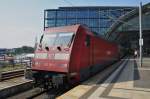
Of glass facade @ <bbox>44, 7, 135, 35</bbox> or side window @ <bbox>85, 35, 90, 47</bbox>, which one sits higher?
glass facade @ <bbox>44, 7, 135, 35</bbox>

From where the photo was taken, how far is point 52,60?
1112 centimetres

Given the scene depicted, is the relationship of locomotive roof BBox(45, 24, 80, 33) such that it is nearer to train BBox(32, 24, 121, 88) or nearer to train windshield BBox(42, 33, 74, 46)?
train BBox(32, 24, 121, 88)

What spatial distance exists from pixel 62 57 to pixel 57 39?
4.29 feet

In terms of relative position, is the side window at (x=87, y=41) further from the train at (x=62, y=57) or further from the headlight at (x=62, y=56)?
the headlight at (x=62, y=56)

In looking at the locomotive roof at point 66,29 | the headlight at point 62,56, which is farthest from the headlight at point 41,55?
the locomotive roof at point 66,29

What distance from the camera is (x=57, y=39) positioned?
11.6 metres

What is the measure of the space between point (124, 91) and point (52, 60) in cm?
397

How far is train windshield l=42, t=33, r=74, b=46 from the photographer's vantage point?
36.4 feet

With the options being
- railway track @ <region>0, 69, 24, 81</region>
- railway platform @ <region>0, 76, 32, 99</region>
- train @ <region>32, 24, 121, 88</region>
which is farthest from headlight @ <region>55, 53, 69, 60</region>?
railway track @ <region>0, 69, 24, 81</region>

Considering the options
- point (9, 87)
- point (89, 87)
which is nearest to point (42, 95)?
point (9, 87)

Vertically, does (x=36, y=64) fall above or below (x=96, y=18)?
below

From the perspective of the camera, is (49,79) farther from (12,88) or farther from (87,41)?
(87,41)

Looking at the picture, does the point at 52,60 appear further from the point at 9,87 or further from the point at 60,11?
the point at 60,11

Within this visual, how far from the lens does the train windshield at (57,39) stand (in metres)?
11.1
